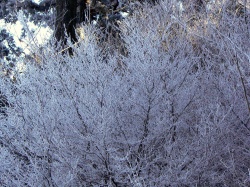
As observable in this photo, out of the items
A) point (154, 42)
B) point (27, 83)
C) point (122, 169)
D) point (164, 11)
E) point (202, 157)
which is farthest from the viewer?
point (164, 11)

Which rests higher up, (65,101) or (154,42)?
(154,42)

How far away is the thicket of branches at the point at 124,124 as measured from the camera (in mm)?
3861

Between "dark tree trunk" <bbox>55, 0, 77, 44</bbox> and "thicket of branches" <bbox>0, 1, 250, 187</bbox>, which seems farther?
"dark tree trunk" <bbox>55, 0, 77, 44</bbox>

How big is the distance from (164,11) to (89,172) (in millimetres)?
5213

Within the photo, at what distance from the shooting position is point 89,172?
13.2 ft

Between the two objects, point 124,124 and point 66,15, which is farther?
point 66,15

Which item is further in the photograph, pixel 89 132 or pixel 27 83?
pixel 27 83

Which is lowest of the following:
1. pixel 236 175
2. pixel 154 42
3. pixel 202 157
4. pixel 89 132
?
pixel 236 175

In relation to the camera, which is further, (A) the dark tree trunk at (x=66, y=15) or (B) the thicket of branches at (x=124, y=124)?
(A) the dark tree trunk at (x=66, y=15)

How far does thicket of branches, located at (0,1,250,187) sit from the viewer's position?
3.86 metres

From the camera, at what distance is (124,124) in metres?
4.40

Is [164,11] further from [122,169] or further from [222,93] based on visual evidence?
[122,169]

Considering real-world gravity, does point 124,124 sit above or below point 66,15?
below

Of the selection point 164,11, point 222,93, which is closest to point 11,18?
point 164,11
